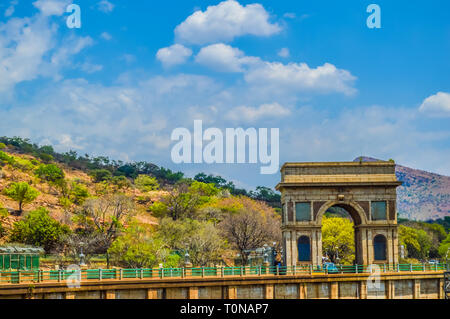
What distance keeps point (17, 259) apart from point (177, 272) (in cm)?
1246

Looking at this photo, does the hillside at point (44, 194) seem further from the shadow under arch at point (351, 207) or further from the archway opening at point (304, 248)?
the shadow under arch at point (351, 207)

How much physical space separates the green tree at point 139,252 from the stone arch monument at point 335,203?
69.0 feet

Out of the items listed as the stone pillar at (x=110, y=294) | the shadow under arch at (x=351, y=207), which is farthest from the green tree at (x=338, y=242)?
the stone pillar at (x=110, y=294)

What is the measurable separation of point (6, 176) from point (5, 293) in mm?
88976

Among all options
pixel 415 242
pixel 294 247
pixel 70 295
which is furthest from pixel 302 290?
pixel 415 242

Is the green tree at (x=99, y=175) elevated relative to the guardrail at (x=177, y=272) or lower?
elevated

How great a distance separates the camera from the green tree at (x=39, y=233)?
85.4m

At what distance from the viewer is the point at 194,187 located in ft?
388

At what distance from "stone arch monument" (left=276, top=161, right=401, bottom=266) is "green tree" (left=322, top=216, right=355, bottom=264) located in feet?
96.8

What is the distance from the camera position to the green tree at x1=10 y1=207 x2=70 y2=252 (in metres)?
85.4

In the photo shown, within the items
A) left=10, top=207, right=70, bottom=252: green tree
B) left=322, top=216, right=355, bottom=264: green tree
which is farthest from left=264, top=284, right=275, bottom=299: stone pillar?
left=10, top=207, right=70, bottom=252: green tree

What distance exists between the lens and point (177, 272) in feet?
156

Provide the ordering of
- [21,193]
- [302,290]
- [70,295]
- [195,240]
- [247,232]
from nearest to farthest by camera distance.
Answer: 1. [70,295]
2. [302,290]
3. [195,240]
4. [247,232]
5. [21,193]

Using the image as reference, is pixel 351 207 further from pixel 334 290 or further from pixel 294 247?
pixel 334 290
